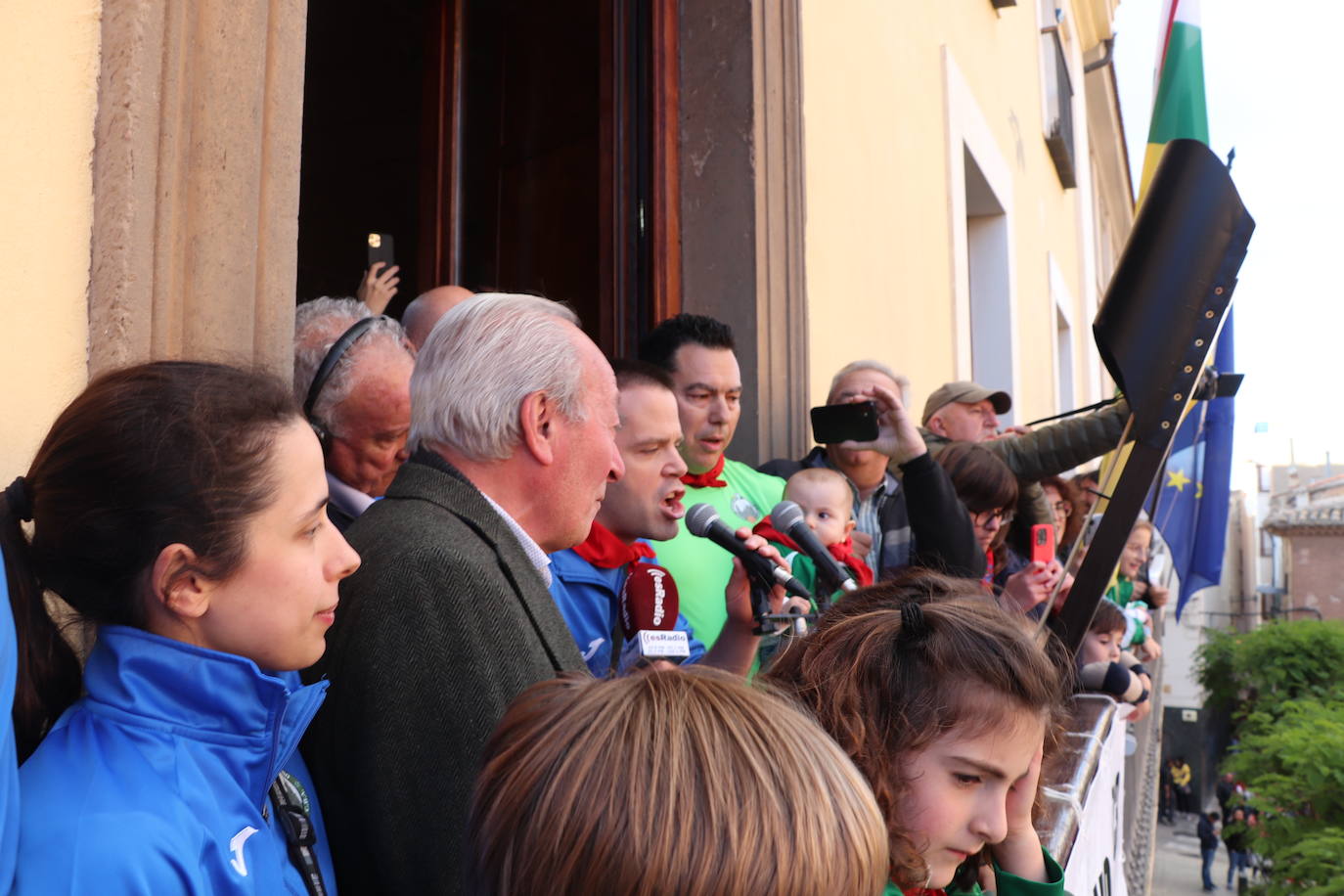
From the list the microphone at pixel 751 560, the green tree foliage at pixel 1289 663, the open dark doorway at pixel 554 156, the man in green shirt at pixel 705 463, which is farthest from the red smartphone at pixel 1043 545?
the green tree foliage at pixel 1289 663

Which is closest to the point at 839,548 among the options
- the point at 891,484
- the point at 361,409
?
the point at 891,484

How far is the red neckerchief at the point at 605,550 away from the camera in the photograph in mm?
2256

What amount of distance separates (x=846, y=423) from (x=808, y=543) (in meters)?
1.01

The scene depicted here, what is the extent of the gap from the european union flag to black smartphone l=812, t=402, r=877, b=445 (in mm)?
5263

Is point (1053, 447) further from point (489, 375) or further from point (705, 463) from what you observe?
point (489, 375)

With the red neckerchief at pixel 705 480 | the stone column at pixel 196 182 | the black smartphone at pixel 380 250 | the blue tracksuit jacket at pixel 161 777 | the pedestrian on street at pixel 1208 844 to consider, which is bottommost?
the pedestrian on street at pixel 1208 844

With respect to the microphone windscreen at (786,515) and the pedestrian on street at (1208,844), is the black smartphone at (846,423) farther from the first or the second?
the pedestrian on street at (1208,844)

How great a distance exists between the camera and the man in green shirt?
2.75 meters

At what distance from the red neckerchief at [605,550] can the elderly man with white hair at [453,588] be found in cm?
40

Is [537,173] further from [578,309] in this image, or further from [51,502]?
[51,502]

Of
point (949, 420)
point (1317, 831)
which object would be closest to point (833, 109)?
point (949, 420)

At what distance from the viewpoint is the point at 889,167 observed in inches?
224

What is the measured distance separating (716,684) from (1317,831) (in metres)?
6.78

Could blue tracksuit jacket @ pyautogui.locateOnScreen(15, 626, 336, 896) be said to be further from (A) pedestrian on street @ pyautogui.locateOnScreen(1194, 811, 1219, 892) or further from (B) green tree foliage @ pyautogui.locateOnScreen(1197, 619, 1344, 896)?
(A) pedestrian on street @ pyautogui.locateOnScreen(1194, 811, 1219, 892)
